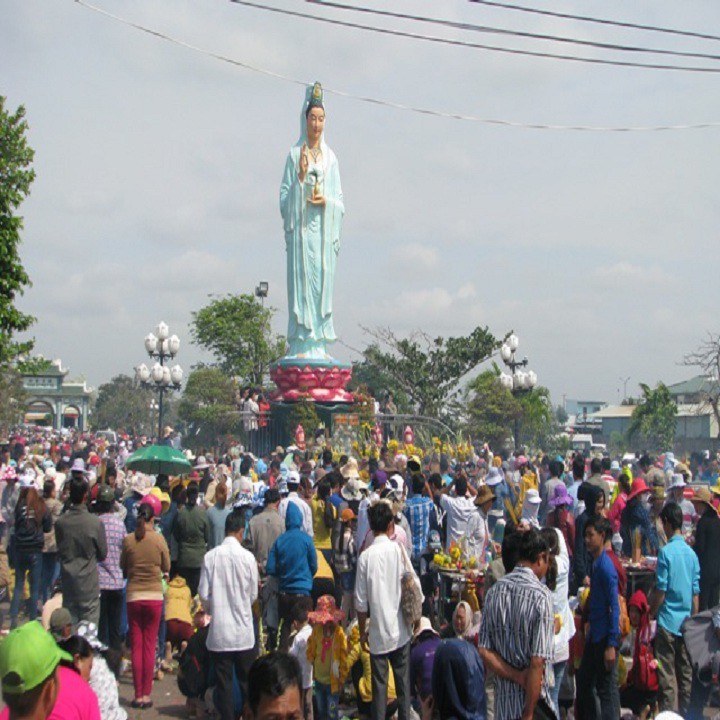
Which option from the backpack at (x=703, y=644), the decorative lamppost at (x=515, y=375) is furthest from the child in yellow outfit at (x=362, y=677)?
the decorative lamppost at (x=515, y=375)

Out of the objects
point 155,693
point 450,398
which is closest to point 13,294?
point 155,693

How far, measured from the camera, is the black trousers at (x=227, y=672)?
25.5 ft

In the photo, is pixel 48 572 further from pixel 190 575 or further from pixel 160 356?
pixel 160 356

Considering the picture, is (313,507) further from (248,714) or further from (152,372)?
(152,372)

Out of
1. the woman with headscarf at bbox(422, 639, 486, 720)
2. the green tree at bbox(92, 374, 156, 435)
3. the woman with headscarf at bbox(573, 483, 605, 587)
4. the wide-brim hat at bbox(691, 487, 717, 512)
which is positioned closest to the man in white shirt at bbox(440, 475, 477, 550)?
the woman with headscarf at bbox(573, 483, 605, 587)

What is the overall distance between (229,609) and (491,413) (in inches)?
1062

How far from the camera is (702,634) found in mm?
7230

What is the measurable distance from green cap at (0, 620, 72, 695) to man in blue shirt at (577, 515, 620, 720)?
3868mm

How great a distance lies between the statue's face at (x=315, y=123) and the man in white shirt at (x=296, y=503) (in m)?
19.0

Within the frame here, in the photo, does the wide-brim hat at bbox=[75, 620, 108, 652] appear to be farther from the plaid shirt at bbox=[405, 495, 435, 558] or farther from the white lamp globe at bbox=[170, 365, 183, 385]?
the white lamp globe at bbox=[170, 365, 183, 385]

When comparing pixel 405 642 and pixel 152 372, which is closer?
pixel 405 642

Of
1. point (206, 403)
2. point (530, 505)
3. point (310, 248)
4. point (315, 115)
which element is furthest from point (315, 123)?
point (530, 505)

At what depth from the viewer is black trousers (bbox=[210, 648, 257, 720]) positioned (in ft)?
25.5

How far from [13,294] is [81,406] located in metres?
74.7
